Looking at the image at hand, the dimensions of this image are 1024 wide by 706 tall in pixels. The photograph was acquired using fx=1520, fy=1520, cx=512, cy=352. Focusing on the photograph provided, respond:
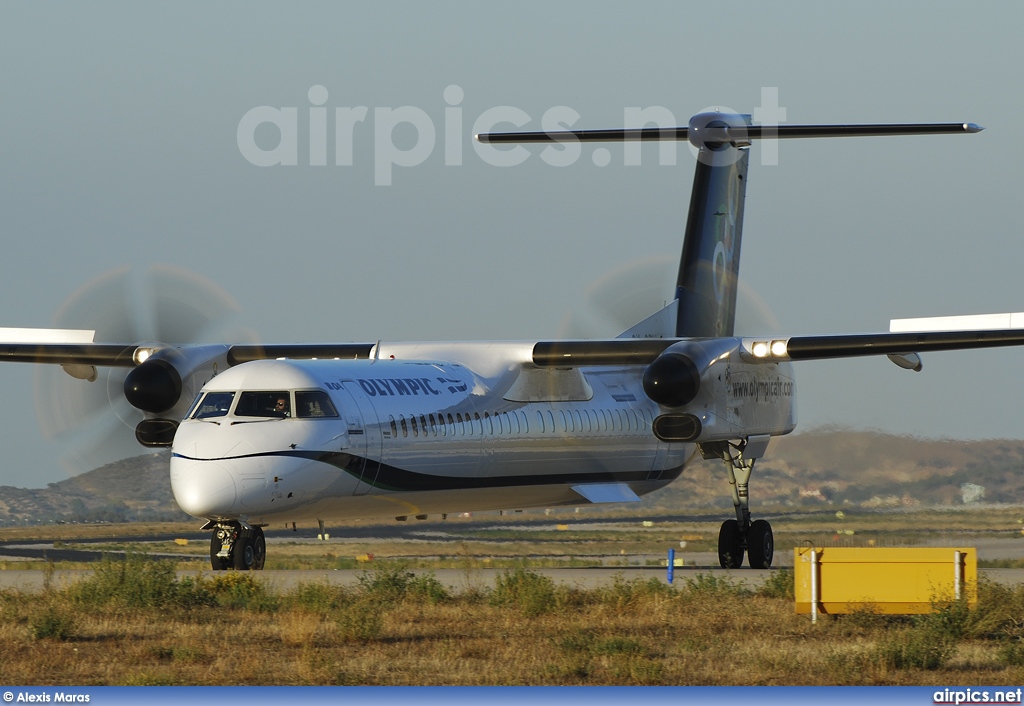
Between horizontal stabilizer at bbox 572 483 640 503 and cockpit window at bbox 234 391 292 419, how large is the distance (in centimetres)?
729

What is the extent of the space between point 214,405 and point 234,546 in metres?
1.77

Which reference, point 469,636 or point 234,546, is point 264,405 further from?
point 469,636

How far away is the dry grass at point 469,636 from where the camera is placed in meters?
12.0

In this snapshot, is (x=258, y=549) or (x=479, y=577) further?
(x=479, y=577)

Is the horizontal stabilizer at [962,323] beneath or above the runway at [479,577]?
above

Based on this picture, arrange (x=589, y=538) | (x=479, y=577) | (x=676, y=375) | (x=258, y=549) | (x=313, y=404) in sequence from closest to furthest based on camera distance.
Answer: (x=313, y=404) → (x=258, y=549) → (x=479, y=577) → (x=676, y=375) → (x=589, y=538)

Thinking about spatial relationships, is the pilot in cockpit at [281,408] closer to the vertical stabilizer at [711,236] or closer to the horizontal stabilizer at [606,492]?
the horizontal stabilizer at [606,492]

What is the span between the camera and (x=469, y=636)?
1433 cm

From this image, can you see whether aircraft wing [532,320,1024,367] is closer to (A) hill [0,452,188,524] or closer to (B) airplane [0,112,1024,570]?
(B) airplane [0,112,1024,570]

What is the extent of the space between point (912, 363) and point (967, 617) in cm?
966

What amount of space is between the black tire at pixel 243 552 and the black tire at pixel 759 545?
9.85 m

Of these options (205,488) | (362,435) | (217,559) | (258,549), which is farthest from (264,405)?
(217,559)

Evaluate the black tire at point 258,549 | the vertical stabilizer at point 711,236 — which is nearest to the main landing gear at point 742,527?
the vertical stabilizer at point 711,236

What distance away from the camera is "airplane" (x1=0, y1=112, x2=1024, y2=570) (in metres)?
18.5
